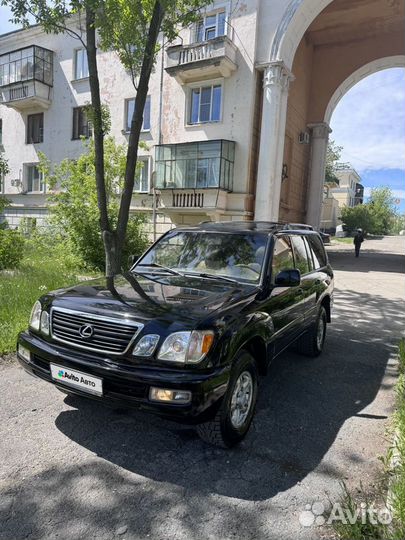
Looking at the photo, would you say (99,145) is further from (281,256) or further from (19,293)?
(281,256)

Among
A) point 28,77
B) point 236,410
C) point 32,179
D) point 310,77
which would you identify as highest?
point 310,77

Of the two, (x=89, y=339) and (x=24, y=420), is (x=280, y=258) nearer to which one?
(x=89, y=339)

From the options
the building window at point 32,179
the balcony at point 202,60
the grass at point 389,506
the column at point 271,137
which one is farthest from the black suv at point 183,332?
the building window at point 32,179

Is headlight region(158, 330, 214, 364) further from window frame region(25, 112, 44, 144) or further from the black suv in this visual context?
window frame region(25, 112, 44, 144)

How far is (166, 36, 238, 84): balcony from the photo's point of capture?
1577 cm

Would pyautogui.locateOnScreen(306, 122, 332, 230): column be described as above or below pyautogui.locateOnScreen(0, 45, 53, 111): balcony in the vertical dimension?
below

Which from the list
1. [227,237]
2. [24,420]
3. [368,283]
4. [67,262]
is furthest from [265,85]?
[24,420]

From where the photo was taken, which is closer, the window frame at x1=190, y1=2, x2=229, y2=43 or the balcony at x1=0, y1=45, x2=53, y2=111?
the window frame at x1=190, y1=2, x2=229, y2=43

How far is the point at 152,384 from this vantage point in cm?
271

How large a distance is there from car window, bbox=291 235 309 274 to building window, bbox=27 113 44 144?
2199cm

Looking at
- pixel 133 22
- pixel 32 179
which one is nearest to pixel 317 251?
pixel 133 22

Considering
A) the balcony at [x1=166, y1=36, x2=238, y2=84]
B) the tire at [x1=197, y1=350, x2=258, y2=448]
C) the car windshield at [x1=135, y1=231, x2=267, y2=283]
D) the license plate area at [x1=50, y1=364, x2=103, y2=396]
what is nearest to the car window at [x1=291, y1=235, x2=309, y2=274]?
the car windshield at [x1=135, y1=231, x2=267, y2=283]

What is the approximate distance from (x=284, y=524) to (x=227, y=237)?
2.75 meters

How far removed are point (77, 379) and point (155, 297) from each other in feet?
2.90
